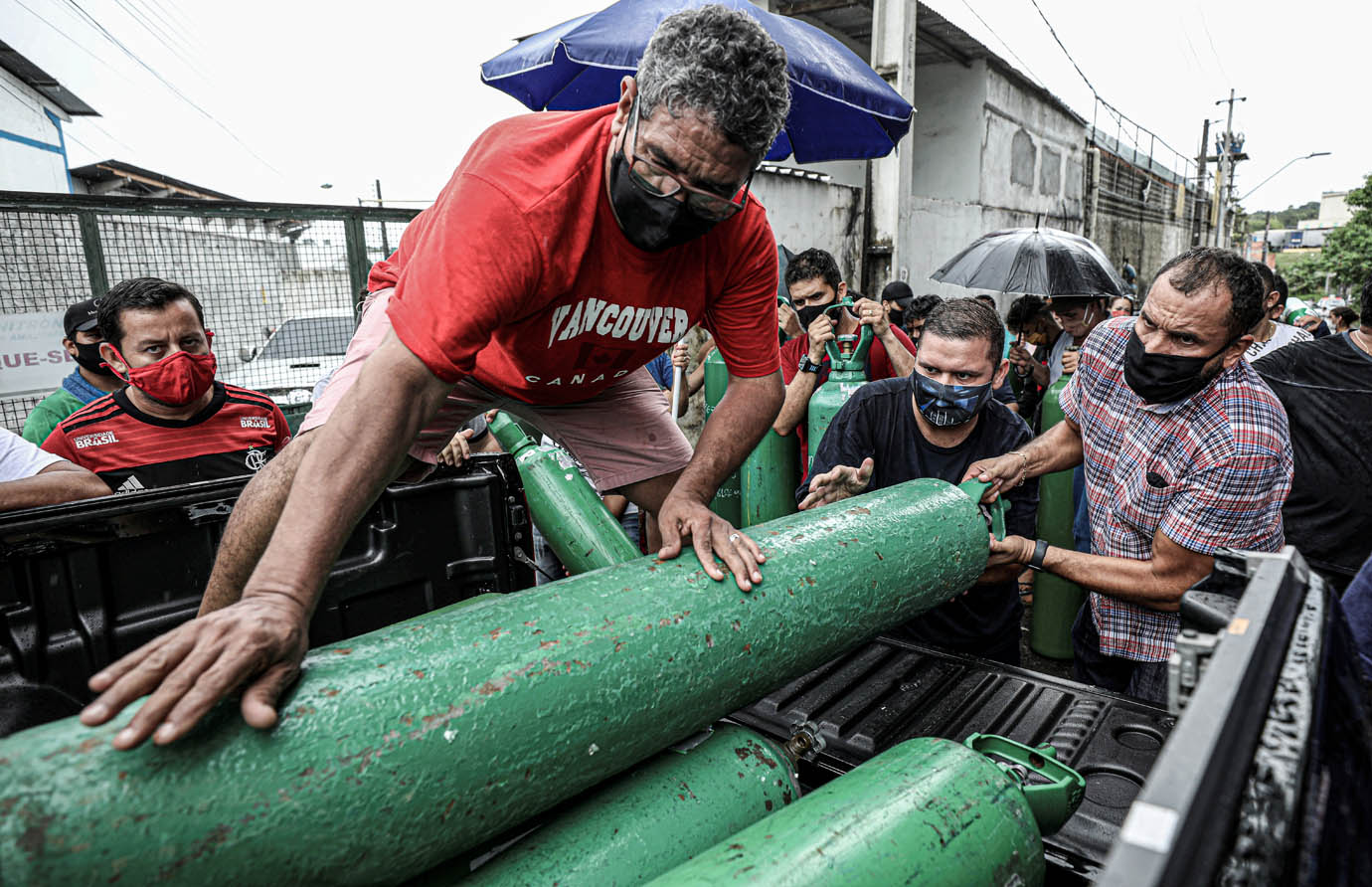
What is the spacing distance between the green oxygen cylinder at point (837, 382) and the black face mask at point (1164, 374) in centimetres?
123

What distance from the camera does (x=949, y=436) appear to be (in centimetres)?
277

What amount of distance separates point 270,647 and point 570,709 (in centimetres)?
40

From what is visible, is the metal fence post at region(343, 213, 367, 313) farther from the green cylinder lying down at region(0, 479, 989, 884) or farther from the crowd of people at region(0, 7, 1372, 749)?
the green cylinder lying down at region(0, 479, 989, 884)

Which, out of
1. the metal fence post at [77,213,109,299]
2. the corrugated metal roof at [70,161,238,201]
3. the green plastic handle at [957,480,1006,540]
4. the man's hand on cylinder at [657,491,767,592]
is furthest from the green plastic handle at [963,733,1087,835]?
the corrugated metal roof at [70,161,238,201]

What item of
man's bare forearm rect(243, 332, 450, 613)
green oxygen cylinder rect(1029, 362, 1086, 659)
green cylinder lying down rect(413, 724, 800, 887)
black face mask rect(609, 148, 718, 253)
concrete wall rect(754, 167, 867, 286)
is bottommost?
green oxygen cylinder rect(1029, 362, 1086, 659)

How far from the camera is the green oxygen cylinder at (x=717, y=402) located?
4500mm

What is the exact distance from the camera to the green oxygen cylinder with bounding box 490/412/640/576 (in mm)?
A: 2020

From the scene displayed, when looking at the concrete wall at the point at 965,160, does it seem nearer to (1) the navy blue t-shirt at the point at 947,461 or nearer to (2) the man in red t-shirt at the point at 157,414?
(1) the navy blue t-shirt at the point at 947,461

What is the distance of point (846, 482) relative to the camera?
8.09ft

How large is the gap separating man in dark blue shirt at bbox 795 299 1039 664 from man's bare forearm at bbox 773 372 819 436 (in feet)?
2.61

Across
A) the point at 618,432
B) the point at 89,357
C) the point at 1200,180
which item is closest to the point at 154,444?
the point at 89,357

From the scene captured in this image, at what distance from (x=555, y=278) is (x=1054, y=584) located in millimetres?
3059

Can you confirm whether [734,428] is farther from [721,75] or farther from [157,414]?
[157,414]

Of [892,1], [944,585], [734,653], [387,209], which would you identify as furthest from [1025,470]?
[892,1]
